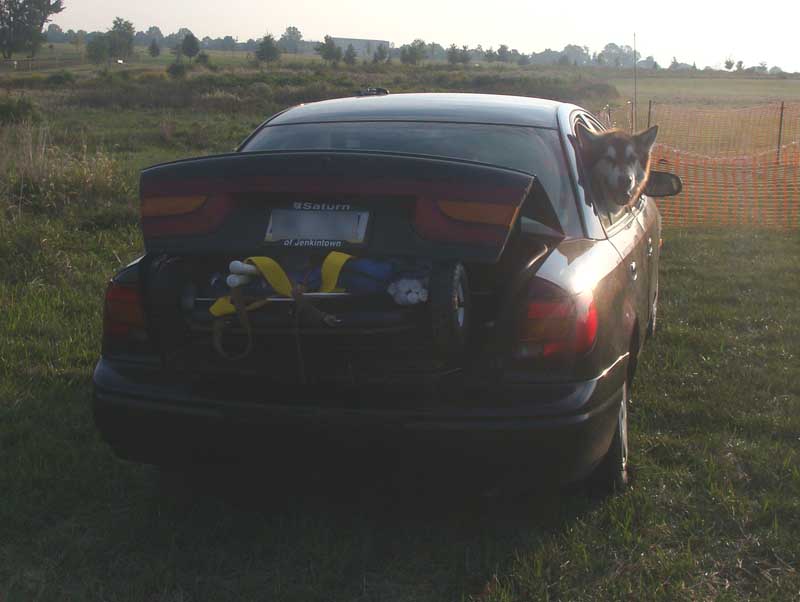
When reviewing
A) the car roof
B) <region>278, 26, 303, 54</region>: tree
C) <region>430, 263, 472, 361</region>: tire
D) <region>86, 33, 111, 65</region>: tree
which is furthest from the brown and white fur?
<region>278, 26, 303, 54</region>: tree

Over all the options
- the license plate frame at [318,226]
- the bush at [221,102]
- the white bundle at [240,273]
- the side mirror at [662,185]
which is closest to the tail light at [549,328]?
the license plate frame at [318,226]

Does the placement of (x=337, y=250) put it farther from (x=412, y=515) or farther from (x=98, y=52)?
(x=98, y=52)

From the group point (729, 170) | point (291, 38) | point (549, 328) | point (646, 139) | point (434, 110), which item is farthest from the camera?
point (291, 38)

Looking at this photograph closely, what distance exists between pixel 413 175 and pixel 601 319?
0.84m

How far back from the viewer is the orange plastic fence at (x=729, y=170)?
11.7 m

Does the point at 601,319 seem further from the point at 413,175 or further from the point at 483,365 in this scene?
the point at 413,175

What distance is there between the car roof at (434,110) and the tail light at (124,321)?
4.66ft

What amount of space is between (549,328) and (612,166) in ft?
5.64

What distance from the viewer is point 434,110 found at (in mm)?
4211

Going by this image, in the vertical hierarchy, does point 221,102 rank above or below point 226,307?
above

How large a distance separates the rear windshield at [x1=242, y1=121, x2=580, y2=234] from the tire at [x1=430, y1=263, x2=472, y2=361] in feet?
3.21

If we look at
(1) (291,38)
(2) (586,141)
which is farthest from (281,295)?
(1) (291,38)

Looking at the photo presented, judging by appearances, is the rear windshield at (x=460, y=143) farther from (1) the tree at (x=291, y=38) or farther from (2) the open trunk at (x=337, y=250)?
(1) the tree at (x=291, y=38)

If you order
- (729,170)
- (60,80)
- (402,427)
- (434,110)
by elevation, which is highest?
(60,80)
